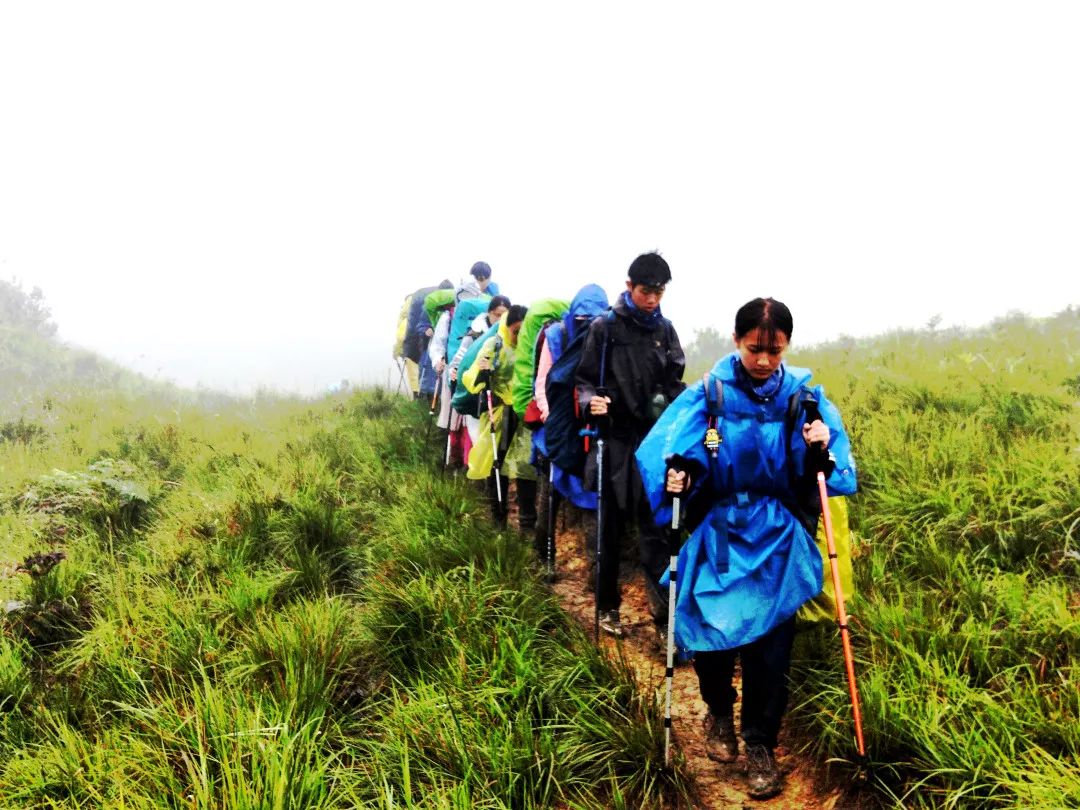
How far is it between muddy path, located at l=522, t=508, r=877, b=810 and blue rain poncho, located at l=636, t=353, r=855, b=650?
0.64m

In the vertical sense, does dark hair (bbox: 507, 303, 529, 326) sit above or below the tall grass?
above

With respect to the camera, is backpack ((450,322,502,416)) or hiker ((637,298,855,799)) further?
backpack ((450,322,502,416))

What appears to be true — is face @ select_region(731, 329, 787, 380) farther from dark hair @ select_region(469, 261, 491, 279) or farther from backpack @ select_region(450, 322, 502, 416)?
dark hair @ select_region(469, 261, 491, 279)

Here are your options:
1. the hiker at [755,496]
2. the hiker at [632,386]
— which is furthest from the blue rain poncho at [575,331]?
the hiker at [755,496]

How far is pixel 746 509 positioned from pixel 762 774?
1251 mm

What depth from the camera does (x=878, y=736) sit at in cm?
272

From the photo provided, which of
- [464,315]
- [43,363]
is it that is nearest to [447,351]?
[464,315]

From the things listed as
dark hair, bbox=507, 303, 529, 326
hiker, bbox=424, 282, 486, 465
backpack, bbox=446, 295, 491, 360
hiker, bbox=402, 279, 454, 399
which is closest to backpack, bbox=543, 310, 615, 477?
dark hair, bbox=507, 303, 529, 326

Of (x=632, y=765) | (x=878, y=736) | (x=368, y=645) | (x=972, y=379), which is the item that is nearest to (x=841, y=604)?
(x=878, y=736)

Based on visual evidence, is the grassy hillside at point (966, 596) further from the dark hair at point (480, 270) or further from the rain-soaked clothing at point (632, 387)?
the dark hair at point (480, 270)

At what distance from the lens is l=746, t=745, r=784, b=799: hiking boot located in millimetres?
2943

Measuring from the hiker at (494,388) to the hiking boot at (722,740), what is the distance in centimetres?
347

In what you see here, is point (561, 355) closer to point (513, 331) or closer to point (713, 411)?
point (513, 331)

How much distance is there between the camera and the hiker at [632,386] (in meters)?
4.36
